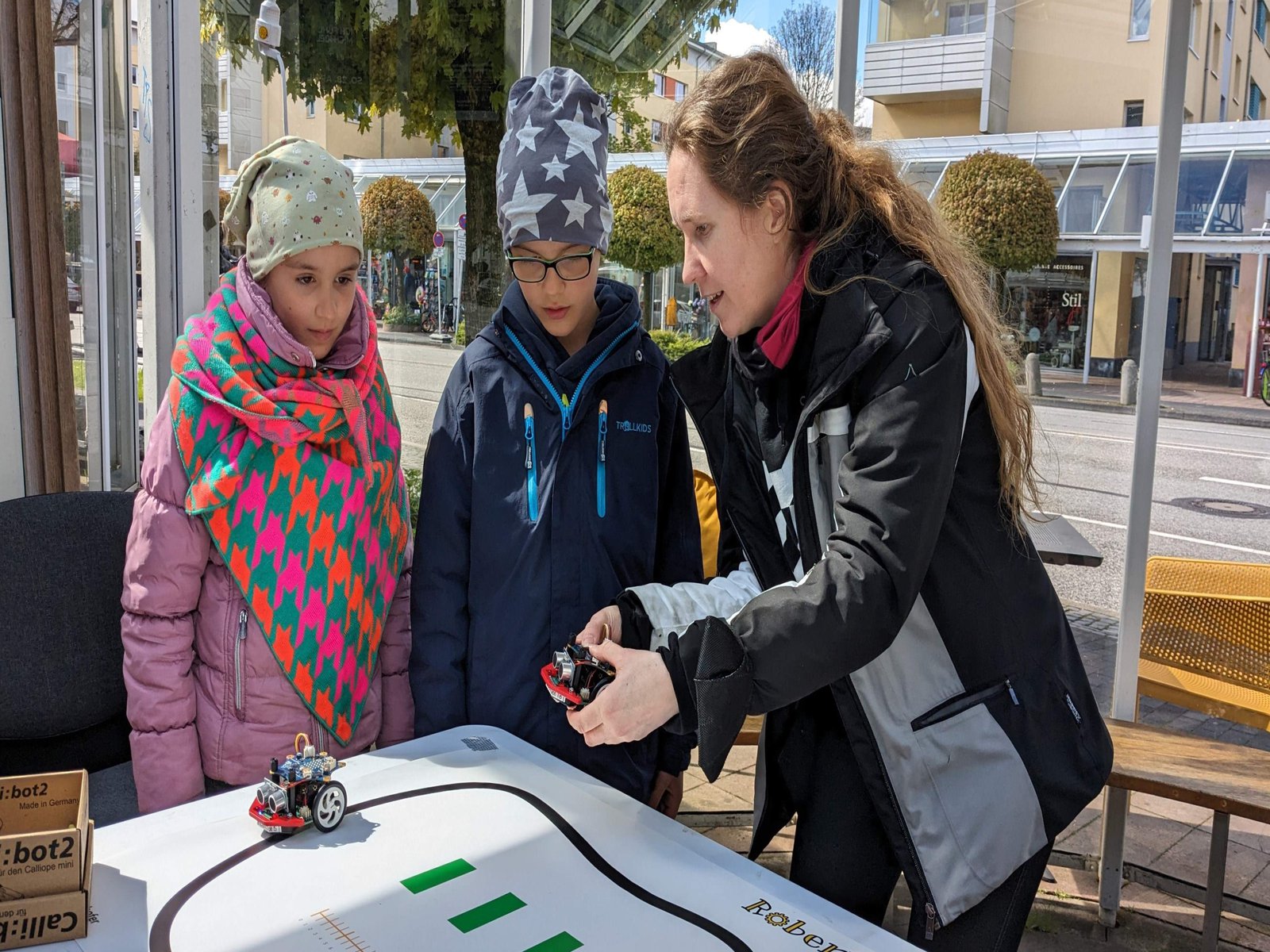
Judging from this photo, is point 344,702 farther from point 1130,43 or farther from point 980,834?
point 1130,43

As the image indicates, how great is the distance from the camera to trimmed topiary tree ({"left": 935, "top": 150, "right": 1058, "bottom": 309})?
3.18 m

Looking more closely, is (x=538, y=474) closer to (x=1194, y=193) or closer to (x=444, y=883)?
(x=444, y=883)

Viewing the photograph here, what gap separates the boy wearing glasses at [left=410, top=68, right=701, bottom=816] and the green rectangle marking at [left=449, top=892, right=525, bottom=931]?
2.04 ft

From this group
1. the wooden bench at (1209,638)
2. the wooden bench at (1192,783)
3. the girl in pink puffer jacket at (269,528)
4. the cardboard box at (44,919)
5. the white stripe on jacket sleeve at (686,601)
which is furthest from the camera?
the wooden bench at (1209,638)

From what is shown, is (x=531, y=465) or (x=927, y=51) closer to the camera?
(x=531, y=465)

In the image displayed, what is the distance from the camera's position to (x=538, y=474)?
72.4 inches

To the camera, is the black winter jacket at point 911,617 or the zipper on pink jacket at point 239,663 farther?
the zipper on pink jacket at point 239,663

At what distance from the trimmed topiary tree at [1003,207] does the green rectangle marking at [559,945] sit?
8.43 ft

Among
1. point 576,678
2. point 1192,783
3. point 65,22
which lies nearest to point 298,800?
point 576,678

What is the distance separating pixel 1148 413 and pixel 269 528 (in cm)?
244

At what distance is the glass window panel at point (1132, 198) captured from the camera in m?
3.07

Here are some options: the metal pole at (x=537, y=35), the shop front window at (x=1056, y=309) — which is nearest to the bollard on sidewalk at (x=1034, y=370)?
the shop front window at (x=1056, y=309)

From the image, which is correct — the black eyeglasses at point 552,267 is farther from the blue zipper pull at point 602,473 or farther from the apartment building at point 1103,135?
the apartment building at point 1103,135

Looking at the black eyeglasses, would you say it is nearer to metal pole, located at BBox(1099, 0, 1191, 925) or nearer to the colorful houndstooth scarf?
the colorful houndstooth scarf
